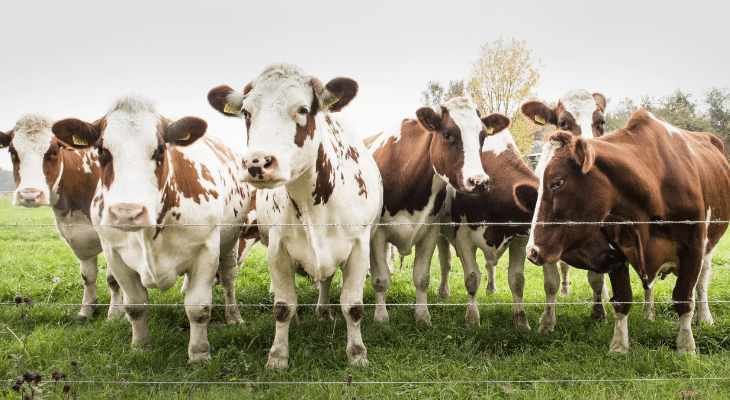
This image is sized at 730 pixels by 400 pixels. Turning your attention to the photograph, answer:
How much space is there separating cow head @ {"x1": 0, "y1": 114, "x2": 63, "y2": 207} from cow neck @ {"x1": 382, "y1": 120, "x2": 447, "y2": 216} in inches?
128

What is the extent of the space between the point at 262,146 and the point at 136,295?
1951mm

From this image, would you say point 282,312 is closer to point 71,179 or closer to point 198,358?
point 198,358

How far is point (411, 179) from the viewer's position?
16.3 ft

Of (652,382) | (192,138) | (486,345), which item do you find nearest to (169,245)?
(192,138)

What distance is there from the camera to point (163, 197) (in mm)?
3611

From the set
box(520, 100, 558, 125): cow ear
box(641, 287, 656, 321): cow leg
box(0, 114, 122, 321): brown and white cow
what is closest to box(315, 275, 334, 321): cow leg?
box(0, 114, 122, 321): brown and white cow

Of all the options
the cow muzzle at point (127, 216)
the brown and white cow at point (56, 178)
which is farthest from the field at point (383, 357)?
the cow muzzle at point (127, 216)

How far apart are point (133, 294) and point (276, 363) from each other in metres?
1.33

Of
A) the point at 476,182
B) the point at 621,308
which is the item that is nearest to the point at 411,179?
the point at 476,182

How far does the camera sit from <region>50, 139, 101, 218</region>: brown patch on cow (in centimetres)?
461

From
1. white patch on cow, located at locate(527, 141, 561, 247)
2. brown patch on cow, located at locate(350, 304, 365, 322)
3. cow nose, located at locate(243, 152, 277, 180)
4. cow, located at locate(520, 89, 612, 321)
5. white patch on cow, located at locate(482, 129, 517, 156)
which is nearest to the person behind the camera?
cow nose, located at locate(243, 152, 277, 180)

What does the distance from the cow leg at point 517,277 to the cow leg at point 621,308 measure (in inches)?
36.3

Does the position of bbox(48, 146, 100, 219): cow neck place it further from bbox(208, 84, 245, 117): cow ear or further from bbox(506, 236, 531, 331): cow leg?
bbox(506, 236, 531, 331): cow leg

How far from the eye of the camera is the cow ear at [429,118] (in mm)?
4805
